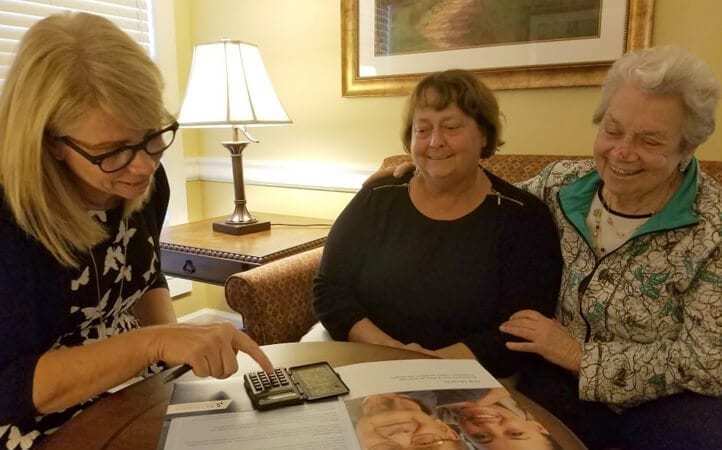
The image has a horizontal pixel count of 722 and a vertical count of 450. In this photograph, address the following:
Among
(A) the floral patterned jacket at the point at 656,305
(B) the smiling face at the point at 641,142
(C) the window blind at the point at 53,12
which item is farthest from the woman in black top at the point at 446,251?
(C) the window blind at the point at 53,12

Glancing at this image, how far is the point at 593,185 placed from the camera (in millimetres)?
1358

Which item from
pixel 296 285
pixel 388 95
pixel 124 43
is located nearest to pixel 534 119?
pixel 388 95

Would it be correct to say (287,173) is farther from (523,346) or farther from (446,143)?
(523,346)

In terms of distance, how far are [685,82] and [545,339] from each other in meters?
0.62

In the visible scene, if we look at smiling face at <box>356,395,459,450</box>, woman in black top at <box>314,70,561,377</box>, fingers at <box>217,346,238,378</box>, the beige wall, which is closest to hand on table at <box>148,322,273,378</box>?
fingers at <box>217,346,238,378</box>

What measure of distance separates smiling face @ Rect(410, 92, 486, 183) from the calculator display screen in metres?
0.67

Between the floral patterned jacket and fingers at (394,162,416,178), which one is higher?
fingers at (394,162,416,178)

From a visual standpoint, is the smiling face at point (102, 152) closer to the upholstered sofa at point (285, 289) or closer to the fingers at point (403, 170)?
the upholstered sofa at point (285, 289)

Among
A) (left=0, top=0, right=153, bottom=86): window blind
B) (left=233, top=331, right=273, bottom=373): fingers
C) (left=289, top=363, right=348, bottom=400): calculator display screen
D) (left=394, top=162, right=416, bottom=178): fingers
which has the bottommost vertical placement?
(left=289, top=363, right=348, bottom=400): calculator display screen

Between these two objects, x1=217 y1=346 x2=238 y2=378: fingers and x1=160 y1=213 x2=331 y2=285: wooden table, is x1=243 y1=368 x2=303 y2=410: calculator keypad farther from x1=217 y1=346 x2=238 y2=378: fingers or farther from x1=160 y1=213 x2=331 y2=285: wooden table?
x1=160 y1=213 x2=331 y2=285: wooden table

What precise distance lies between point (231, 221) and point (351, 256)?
0.94m

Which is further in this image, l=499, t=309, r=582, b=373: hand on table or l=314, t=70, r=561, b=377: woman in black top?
l=314, t=70, r=561, b=377: woman in black top

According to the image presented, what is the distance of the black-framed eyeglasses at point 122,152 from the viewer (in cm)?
89

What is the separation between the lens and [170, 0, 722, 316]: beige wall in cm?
195
